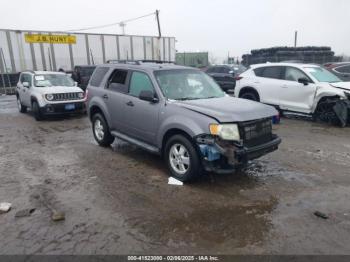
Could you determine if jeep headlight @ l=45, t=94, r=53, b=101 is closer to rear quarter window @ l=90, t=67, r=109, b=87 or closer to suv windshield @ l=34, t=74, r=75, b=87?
suv windshield @ l=34, t=74, r=75, b=87

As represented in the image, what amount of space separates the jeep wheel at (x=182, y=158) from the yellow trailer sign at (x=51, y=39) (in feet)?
66.9

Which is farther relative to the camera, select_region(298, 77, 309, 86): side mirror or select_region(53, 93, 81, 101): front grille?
select_region(53, 93, 81, 101): front grille

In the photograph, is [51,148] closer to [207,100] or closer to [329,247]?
[207,100]

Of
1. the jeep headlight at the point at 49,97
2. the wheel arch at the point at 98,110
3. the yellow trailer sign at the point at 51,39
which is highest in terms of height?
the yellow trailer sign at the point at 51,39

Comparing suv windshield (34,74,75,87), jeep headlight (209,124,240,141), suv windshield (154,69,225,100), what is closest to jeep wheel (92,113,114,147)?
suv windshield (154,69,225,100)

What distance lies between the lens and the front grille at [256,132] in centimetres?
470

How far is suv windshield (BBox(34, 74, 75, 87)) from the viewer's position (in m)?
11.5

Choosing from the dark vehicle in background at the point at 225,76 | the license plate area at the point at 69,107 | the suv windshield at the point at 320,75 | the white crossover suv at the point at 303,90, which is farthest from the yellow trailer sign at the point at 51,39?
the suv windshield at the point at 320,75

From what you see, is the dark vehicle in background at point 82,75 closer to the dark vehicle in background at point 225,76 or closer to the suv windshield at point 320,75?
the dark vehicle in background at point 225,76

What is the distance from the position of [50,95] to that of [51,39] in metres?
13.9

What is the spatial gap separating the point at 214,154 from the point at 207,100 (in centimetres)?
127

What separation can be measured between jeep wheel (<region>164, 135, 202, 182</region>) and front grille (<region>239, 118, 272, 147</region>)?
2.58 ft

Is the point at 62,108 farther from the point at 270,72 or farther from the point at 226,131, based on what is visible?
the point at 226,131

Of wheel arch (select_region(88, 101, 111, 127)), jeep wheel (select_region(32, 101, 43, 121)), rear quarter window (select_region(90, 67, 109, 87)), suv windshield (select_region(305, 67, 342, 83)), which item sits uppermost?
rear quarter window (select_region(90, 67, 109, 87))
